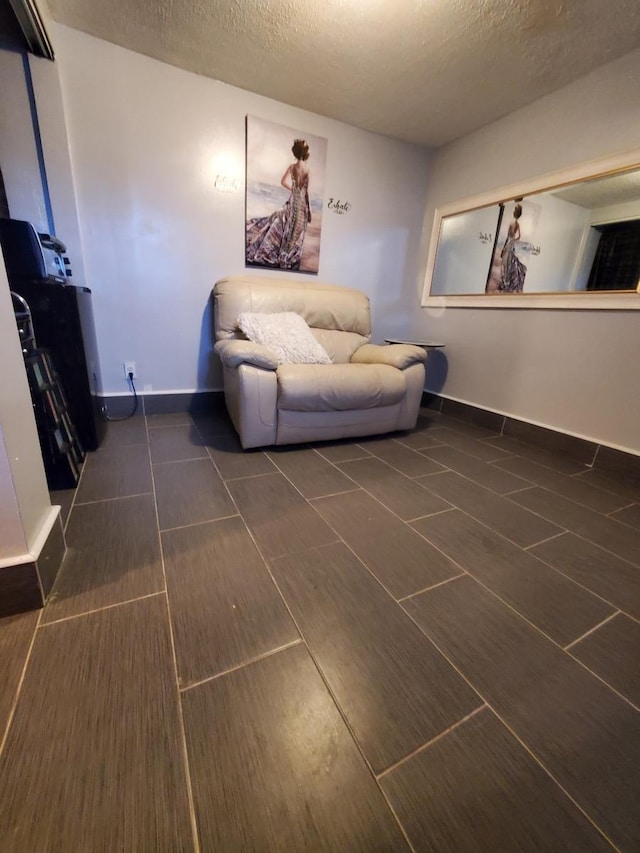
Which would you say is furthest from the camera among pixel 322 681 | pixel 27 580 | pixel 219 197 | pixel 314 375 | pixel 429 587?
pixel 219 197

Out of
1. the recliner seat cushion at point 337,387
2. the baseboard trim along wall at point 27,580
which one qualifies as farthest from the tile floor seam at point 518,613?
the baseboard trim along wall at point 27,580

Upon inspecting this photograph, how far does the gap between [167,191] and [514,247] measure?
7.63 ft

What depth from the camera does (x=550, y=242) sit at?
2115mm

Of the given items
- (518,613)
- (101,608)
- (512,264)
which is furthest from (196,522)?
(512,264)

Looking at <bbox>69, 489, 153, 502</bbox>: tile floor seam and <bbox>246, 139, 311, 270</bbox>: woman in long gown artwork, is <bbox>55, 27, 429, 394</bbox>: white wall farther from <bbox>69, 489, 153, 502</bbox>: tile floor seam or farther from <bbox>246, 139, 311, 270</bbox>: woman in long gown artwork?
<bbox>69, 489, 153, 502</bbox>: tile floor seam

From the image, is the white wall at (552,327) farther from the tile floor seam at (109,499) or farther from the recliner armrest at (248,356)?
the tile floor seam at (109,499)

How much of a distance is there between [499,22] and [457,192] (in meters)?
1.10

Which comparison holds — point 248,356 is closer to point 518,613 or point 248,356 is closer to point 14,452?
point 14,452

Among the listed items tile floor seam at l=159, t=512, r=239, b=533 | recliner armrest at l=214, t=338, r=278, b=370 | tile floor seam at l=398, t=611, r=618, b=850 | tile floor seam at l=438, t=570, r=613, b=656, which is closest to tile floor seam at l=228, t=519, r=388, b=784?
tile floor seam at l=159, t=512, r=239, b=533

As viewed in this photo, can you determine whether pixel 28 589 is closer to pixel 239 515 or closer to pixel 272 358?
pixel 239 515

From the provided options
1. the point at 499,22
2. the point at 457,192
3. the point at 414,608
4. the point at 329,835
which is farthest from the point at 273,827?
the point at 457,192

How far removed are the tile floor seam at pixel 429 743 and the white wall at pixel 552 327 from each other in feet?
5.86

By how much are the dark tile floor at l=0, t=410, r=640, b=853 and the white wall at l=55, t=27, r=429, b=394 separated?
132cm

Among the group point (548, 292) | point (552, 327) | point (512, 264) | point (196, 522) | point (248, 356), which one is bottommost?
point (196, 522)
